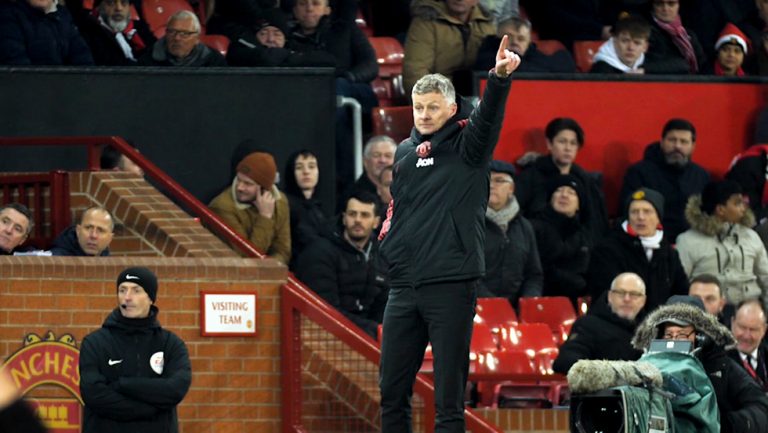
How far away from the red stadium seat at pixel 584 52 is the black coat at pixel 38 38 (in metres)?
4.90

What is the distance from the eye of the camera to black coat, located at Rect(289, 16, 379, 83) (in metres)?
13.5

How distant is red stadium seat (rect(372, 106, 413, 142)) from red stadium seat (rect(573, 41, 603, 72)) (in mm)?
2466

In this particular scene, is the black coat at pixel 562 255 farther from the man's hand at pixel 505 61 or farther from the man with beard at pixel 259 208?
the man's hand at pixel 505 61

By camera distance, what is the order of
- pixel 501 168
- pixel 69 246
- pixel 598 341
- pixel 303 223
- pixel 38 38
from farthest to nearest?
1. pixel 38 38
2. pixel 501 168
3. pixel 303 223
4. pixel 598 341
5. pixel 69 246

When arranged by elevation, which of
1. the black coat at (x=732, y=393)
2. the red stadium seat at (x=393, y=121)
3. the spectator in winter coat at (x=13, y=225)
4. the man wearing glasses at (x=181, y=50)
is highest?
the man wearing glasses at (x=181, y=50)

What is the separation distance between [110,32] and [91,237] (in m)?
3.33

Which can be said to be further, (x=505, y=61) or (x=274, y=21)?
(x=274, y=21)

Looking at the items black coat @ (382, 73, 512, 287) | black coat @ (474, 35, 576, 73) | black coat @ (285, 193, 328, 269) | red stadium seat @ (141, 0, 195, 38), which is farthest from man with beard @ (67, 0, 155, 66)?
black coat @ (382, 73, 512, 287)

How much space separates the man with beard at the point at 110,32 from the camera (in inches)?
502

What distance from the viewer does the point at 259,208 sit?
1132 cm

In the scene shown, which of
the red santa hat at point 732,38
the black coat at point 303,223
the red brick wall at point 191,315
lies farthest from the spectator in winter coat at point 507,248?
the red santa hat at point 732,38

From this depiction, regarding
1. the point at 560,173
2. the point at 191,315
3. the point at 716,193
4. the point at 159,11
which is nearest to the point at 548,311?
the point at 560,173

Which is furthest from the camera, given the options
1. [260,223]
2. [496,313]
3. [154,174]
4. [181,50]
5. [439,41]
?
[439,41]

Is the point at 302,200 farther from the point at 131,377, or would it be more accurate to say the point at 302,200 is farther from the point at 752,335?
the point at 131,377
